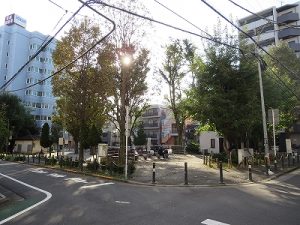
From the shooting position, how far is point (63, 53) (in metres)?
22.9

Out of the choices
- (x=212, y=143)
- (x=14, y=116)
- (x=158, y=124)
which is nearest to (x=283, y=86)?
(x=212, y=143)

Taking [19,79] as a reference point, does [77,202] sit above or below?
below

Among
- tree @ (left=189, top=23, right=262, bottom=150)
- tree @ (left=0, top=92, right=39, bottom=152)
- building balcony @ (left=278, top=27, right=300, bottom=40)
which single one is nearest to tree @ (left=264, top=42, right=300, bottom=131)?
tree @ (left=189, top=23, right=262, bottom=150)

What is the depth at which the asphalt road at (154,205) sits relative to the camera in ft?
26.3

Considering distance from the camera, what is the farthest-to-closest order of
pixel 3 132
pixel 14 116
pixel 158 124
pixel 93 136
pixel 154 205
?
pixel 158 124, pixel 14 116, pixel 3 132, pixel 93 136, pixel 154 205

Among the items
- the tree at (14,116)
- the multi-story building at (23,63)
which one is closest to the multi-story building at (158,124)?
the multi-story building at (23,63)

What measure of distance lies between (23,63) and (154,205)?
2638 inches

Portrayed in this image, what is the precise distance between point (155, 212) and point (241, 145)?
62.2 feet

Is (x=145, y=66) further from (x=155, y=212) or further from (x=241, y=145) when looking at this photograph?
(x=155, y=212)

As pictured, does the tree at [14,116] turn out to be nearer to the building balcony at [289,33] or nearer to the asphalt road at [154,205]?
the asphalt road at [154,205]

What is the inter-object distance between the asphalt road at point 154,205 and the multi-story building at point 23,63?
193ft

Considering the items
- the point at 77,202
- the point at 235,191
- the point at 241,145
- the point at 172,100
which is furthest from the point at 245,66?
the point at 172,100

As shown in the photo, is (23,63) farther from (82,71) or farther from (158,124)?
(82,71)

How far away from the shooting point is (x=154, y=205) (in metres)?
9.74
